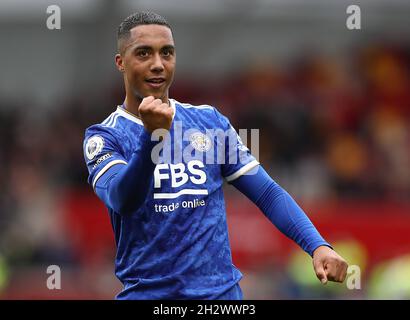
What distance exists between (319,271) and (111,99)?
1318 cm

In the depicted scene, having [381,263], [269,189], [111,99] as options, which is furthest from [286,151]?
[269,189]

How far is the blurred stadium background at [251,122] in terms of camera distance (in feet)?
44.4

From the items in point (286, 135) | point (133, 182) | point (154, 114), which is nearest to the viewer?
point (154, 114)

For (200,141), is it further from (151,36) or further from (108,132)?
(151,36)

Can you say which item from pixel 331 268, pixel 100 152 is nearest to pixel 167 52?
pixel 100 152

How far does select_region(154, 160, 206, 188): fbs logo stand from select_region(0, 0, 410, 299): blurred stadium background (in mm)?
5924

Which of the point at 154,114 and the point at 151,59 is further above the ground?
the point at 151,59

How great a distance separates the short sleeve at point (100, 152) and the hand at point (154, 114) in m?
0.56

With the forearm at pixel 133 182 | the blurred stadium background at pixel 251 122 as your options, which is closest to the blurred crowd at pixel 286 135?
the blurred stadium background at pixel 251 122

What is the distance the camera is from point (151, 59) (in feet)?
17.7

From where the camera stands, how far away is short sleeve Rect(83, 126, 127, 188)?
17.5 feet

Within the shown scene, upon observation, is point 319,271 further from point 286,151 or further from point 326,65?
point 326,65

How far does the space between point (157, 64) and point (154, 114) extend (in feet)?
2.11

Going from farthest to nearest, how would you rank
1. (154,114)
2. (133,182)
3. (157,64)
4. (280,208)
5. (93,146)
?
(280,208), (93,146), (157,64), (133,182), (154,114)
